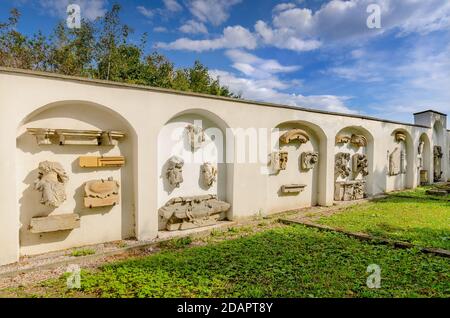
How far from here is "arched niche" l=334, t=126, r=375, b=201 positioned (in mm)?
10672

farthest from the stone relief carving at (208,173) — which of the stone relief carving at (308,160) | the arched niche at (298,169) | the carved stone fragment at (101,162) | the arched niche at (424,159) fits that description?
the arched niche at (424,159)

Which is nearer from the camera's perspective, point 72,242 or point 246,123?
point 72,242

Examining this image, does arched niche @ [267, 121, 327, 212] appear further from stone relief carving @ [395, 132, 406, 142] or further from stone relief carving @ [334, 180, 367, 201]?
stone relief carving @ [395, 132, 406, 142]

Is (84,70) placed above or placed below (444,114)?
above

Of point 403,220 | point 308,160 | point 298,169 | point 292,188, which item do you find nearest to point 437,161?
point 403,220

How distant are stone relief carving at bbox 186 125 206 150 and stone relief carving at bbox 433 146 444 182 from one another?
51.9 ft

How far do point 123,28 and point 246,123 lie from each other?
580 inches

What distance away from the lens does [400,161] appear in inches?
539

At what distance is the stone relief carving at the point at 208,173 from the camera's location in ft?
24.3

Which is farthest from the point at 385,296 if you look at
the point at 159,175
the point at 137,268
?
the point at 159,175

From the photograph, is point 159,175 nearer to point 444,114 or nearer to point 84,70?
point 84,70

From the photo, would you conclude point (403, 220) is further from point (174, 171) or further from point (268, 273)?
point (174, 171)

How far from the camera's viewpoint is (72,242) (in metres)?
5.66

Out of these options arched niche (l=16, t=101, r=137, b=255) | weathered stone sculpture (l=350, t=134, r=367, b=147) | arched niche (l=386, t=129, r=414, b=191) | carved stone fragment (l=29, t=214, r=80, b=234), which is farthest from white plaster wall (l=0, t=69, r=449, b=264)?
arched niche (l=386, t=129, r=414, b=191)
